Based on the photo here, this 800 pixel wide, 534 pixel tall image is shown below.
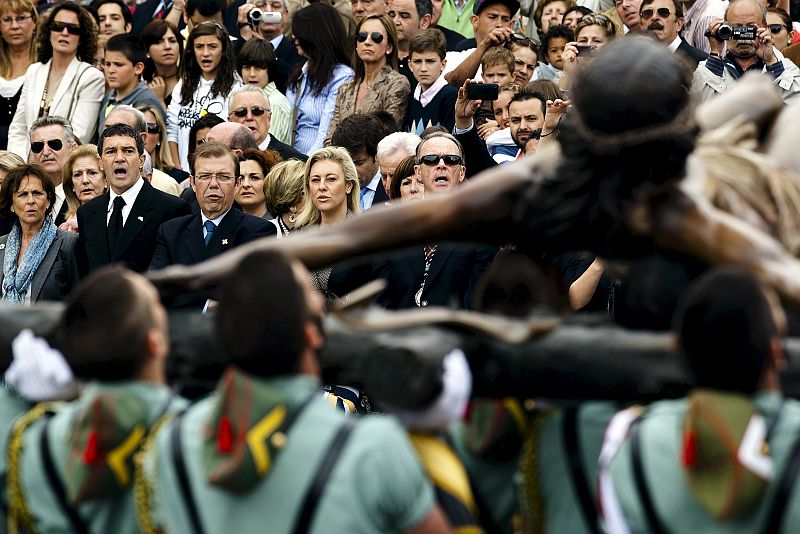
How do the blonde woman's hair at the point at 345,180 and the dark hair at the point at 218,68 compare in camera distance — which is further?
the dark hair at the point at 218,68

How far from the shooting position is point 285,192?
997 cm

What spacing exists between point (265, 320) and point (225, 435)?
29cm

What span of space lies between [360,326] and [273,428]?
1.67 ft

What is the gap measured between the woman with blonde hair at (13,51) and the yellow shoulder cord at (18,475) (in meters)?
8.67

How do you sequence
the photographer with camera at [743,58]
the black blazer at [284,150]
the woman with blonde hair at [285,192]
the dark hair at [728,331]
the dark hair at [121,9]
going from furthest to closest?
1. the dark hair at [121,9]
2. the black blazer at [284,150]
3. the photographer with camera at [743,58]
4. the woman with blonde hair at [285,192]
5. the dark hair at [728,331]

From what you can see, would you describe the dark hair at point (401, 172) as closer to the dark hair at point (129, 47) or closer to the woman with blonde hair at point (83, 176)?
the woman with blonde hair at point (83, 176)

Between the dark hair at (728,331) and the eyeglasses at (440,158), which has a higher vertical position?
the dark hair at (728,331)

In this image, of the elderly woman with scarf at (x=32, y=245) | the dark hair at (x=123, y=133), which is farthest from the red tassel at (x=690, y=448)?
the dark hair at (x=123, y=133)

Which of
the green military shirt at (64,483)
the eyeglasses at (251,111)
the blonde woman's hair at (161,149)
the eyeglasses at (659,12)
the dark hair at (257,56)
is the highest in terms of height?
the green military shirt at (64,483)

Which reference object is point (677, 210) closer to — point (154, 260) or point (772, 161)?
point (772, 161)

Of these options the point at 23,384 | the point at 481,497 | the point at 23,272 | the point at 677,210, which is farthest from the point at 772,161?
the point at 23,272

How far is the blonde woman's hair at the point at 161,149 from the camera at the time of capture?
12.0m

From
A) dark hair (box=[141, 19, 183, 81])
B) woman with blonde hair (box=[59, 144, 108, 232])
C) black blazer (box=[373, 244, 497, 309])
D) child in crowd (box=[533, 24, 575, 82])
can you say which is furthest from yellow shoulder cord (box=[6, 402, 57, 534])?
dark hair (box=[141, 19, 183, 81])

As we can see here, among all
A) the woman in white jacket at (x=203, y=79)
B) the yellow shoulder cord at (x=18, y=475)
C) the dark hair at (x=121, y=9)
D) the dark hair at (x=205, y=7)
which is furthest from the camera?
the dark hair at (x=121, y=9)
